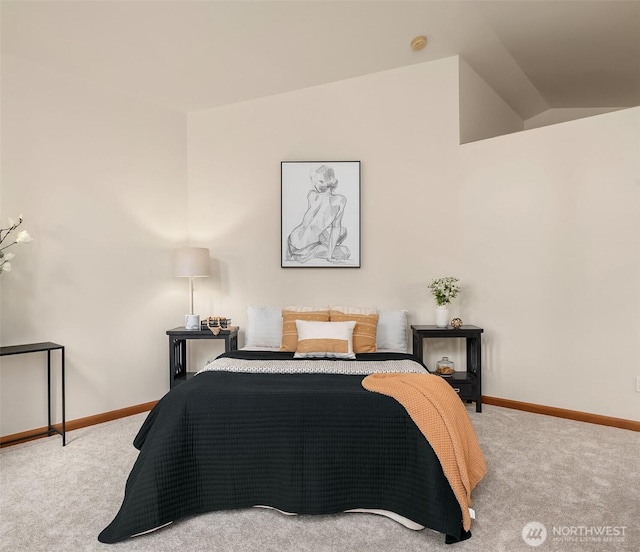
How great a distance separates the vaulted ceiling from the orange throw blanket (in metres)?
2.74

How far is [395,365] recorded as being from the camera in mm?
2840

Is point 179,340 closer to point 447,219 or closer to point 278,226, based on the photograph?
point 278,226

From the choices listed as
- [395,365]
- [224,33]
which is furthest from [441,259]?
[224,33]

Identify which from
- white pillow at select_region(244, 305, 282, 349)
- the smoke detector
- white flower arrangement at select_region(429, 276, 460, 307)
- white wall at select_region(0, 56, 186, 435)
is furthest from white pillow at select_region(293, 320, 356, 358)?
the smoke detector

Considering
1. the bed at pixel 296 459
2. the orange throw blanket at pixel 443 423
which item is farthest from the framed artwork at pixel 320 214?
the bed at pixel 296 459

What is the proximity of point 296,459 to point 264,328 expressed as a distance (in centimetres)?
187

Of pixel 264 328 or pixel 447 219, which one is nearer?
pixel 264 328

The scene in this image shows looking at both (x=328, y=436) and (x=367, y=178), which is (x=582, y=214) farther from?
(x=328, y=436)

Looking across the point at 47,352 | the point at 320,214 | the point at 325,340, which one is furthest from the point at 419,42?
the point at 47,352

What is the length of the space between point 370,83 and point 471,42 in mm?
960

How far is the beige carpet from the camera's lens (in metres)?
1.90

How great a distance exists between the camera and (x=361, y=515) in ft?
6.94

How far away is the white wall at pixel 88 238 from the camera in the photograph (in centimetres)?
326

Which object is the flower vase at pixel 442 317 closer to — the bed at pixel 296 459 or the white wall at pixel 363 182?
the white wall at pixel 363 182
